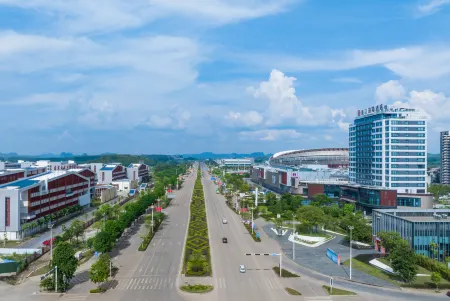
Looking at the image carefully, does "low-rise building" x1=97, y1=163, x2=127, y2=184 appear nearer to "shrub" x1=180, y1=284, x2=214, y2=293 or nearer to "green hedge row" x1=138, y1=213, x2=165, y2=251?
"green hedge row" x1=138, y1=213, x2=165, y2=251

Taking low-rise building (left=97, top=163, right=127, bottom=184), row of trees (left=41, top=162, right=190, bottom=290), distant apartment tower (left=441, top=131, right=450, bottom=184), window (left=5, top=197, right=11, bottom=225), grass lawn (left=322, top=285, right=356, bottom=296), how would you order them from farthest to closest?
1. distant apartment tower (left=441, top=131, right=450, bottom=184)
2. low-rise building (left=97, top=163, right=127, bottom=184)
3. window (left=5, top=197, right=11, bottom=225)
4. row of trees (left=41, top=162, right=190, bottom=290)
5. grass lawn (left=322, top=285, right=356, bottom=296)

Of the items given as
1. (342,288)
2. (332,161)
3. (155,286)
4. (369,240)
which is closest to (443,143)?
(332,161)

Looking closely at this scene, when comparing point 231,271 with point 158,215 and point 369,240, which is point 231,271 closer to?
point 369,240

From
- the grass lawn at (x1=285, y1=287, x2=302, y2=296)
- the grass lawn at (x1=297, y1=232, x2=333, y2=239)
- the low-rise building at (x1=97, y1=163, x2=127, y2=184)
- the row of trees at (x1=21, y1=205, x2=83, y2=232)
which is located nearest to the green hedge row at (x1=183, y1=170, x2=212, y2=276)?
the grass lawn at (x1=285, y1=287, x2=302, y2=296)

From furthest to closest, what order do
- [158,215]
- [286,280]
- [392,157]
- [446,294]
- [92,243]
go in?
[392,157]
[158,215]
[92,243]
[286,280]
[446,294]

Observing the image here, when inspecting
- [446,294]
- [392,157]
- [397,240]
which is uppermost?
[392,157]

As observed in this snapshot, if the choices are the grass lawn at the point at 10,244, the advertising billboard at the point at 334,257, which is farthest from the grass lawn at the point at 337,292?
the grass lawn at the point at 10,244

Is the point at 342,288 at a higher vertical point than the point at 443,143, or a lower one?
lower

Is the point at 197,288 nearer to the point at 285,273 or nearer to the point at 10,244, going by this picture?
the point at 285,273

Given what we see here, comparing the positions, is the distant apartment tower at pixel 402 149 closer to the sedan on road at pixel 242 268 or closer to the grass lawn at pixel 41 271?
the sedan on road at pixel 242 268
